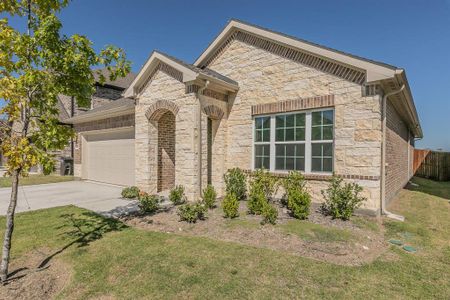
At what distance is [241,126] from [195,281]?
6.21 m

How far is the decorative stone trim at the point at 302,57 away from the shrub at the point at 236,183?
416 centimetres

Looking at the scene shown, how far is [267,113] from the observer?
823 centimetres

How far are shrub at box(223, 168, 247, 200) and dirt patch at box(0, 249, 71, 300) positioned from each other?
16.9 feet

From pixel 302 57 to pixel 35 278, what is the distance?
8.22 m

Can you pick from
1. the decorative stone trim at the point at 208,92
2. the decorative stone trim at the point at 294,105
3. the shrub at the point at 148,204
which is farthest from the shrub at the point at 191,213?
the decorative stone trim at the point at 294,105

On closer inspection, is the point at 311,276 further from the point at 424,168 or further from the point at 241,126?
the point at 424,168

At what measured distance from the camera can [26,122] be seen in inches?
139

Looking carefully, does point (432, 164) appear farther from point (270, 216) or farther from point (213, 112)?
point (270, 216)

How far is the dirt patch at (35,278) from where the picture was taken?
10.7 feet

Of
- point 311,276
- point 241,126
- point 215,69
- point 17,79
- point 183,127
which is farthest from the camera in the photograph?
Result: point 215,69

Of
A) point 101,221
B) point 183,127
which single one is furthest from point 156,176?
point 101,221

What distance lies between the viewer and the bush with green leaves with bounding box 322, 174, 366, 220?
6.05 metres

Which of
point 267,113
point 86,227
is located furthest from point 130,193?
point 267,113

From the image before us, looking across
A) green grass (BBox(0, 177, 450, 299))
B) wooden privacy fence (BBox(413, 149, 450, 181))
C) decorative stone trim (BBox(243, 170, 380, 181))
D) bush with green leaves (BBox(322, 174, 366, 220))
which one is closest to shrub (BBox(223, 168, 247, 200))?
decorative stone trim (BBox(243, 170, 380, 181))
